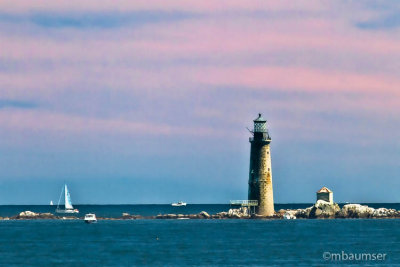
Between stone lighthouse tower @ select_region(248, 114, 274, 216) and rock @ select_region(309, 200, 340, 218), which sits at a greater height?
stone lighthouse tower @ select_region(248, 114, 274, 216)

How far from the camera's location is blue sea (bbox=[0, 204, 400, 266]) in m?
76.4

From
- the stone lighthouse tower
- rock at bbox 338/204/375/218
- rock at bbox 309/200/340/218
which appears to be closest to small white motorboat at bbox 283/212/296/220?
rock at bbox 309/200/340/218

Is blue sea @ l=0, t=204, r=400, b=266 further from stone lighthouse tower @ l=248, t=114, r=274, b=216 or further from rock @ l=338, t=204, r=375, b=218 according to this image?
rock @ l=338, t=204, r=375, b=218

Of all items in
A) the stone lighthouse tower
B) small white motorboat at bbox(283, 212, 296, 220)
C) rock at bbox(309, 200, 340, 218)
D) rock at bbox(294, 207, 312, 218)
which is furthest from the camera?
rock at bbox(294, 207, 312, 218)

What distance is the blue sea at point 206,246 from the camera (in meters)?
76.4

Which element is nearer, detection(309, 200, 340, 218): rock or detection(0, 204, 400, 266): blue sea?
detection(0, 204, 400, 266): blue sea

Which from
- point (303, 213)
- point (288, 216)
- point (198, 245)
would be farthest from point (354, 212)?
point (198, 245)

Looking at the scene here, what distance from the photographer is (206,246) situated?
9069 centimetres

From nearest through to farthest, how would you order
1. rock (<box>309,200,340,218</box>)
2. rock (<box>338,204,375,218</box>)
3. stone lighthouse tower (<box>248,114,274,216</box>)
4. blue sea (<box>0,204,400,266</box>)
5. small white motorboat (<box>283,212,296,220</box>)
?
1. blue sea (<box>0,204,400,266</box>)
2. stone lighthouse tower (<box>248,114,274,216</box>)
3. rock (<box>309,200,340,218</box>)
4. small white motorboat (<box>283,212,296,220</box>)
5. rock (<box>338,204,375,218</box>)

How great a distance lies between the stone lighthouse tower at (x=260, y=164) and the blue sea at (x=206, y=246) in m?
4.84

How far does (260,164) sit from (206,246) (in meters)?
30.9

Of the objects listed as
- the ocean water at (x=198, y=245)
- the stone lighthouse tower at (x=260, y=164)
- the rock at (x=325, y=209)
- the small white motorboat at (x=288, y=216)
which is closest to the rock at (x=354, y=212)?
the rock at (x=325, y=209)

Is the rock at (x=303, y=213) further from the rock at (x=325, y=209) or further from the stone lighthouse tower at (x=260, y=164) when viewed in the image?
the stone lighthouse tower at (x=260, y=164)

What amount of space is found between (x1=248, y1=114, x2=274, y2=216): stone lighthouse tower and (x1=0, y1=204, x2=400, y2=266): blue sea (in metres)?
4.84
